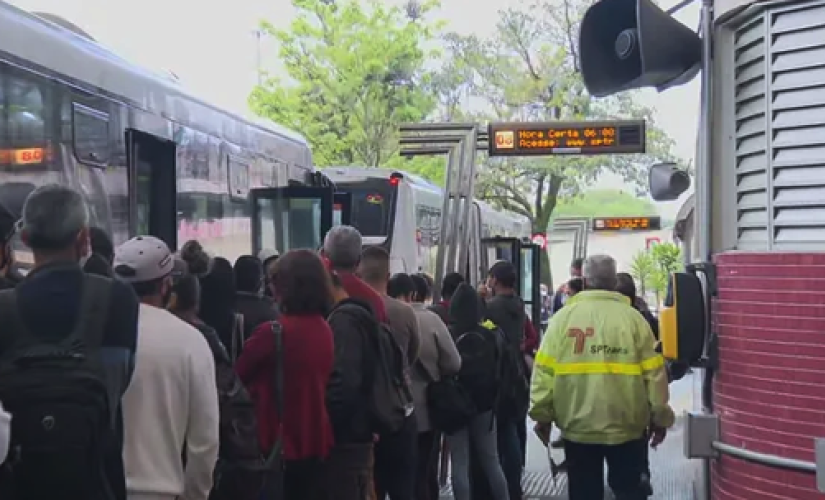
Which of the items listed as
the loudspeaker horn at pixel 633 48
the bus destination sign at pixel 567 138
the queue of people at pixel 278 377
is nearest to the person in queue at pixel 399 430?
the queue of people at pixel 278 377

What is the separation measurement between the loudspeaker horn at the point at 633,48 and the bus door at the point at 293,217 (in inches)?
251

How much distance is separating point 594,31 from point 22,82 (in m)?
3.00

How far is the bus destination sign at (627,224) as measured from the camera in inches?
1470

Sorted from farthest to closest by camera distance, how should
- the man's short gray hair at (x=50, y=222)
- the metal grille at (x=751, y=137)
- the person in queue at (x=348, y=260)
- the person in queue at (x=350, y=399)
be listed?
the person in queue at (x=348, y=260) < the person in queue at (x=350, y=399) < the metal grille at (x=751, y=137) < the man's short gray hair at (x=50, y=222)

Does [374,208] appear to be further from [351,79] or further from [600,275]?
[351,79]

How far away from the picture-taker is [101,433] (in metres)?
3.88

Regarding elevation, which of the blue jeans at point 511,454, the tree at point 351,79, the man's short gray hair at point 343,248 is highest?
the tree at point 351,79

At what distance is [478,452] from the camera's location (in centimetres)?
869

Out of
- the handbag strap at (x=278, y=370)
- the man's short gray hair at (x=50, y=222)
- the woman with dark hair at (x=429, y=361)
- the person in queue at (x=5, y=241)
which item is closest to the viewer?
the man's short gray hair at (x=50, y=222)

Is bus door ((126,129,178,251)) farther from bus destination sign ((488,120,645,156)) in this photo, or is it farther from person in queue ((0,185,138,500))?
bus destination sign ((488,120,645,156))

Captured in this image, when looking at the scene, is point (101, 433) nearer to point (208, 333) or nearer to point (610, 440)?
point (208, 333)

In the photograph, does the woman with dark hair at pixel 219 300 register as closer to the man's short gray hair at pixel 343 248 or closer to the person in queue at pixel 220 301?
the person in queue at pixel 220 301

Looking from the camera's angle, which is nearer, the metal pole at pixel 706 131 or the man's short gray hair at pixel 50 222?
the man's short gray hair at pixel 50 222

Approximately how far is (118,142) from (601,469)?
3577mm
